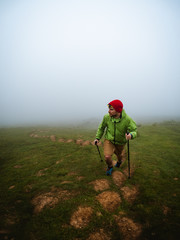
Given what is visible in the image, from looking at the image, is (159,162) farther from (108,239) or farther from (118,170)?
(108,239)

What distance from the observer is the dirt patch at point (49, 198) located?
4070 mm

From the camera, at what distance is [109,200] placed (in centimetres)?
435

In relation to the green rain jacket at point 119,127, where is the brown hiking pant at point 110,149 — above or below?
below

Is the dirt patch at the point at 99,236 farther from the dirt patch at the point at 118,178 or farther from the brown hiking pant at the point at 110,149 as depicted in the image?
the brown hiking pant at the point at 110,149

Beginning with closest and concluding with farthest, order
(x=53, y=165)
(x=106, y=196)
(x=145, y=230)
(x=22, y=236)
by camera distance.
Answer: (x=22, y=236), (x=145, y=230), (x=106, y=196), (x=53, y=165)

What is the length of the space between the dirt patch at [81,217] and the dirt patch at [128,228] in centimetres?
92

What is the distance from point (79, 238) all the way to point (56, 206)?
132cm

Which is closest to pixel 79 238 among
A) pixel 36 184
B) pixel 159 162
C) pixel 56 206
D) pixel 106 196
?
pixel 56 206

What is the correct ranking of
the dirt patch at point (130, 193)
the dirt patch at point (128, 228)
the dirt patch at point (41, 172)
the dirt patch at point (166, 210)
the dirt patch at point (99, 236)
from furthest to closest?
the dirt patch at point (41, 172), the dirt patch at point (130, 193), the dirt patch at point (166, 210), the dirt patch at point (128, 228), the dirt patch at point (99, 236)

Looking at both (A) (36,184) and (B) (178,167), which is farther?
(B) (178,167)

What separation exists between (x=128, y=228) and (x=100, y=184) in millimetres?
2008

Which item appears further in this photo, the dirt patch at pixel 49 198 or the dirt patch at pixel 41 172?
the dirt patch at pixel 41 172

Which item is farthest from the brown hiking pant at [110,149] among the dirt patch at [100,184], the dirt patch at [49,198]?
the dirt patch at [49,198]

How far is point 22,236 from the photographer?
9.67 ft
